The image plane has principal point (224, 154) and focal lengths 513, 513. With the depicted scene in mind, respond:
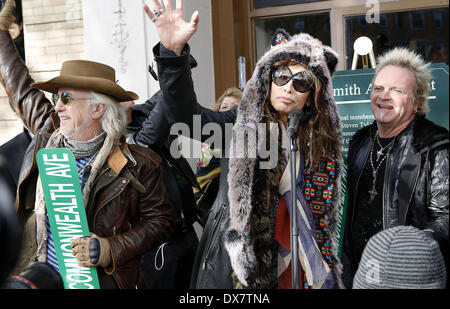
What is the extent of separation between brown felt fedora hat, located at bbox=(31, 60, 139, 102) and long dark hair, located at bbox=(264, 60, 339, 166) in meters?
0.84

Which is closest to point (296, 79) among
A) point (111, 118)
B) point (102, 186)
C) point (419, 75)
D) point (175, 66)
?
point (175, 66)

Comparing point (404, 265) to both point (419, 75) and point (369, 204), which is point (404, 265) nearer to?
point (369, 204)

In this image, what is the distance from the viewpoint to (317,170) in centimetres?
264

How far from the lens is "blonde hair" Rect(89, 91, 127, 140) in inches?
108

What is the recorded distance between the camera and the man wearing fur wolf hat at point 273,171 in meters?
2.48

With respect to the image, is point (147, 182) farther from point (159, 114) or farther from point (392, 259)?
point (392, 259)

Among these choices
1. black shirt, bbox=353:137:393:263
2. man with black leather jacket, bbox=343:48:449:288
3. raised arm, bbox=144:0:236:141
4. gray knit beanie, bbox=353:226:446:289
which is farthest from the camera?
black shirt, bbox=353:137:393:263

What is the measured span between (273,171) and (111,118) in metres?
0.93

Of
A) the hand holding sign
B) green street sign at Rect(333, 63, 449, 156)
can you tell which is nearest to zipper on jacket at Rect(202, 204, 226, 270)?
the hand holding sign

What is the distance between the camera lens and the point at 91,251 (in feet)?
8.23

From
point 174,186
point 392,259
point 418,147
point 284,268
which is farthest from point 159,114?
point 392,259

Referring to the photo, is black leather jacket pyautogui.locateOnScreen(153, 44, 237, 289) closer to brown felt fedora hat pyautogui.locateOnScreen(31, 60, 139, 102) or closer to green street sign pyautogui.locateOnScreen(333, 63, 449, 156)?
brown felt fedora hat pyautogui.locateOnScreen(31, 60, 139, 102)

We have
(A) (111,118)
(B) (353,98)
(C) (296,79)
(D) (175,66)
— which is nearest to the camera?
(D) (175,66)

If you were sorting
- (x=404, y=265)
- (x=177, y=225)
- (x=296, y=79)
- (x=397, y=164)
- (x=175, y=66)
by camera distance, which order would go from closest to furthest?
(x=404, y=265)
(x=175, y=66)
(x=296, y=79)
(x=397, y=164)
(x=177, y=225)
